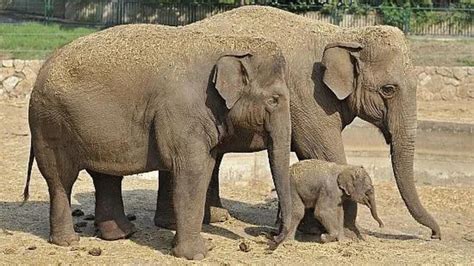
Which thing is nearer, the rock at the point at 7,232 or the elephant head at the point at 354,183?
the elephant head at the point at 354,183

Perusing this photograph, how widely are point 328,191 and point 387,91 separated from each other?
1.21 meters

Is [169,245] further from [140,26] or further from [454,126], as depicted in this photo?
[454,126]

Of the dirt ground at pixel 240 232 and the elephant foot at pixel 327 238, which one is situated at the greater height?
the elephant foot at pixel 327 238

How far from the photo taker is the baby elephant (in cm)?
A: 916

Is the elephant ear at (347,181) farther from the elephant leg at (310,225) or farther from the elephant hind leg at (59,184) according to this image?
the elephant hind leg at (59,184)

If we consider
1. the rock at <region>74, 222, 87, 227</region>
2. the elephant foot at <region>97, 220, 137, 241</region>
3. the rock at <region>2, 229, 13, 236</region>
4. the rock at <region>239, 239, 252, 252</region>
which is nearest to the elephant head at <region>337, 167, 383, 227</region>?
the rock at <region>239, 239, 252, 252</region>

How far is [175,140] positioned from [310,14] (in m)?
22.0

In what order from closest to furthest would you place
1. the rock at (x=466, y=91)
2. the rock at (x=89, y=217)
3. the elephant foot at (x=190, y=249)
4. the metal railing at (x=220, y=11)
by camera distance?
the elephant foot at (x=190, y=249) < the rock at (x=89, y=217) < the rock at (x=466, y=91) < the metal railing at (x=220, y=11)

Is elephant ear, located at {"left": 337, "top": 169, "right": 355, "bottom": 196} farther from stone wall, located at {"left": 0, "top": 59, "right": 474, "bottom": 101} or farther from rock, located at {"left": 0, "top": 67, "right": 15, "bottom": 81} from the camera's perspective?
stone wall, located at {"left": 0, "top": 59, "right": 474, "bottom": 101}

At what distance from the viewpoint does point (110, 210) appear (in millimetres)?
9195

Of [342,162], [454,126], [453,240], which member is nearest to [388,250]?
[342,162]

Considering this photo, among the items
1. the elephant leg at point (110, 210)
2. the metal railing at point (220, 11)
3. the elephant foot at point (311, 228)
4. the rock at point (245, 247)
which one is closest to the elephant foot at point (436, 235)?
the elephant foot at point (311, 228)

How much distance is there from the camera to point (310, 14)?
29844 mm

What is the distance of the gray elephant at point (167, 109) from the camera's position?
8.30 m
